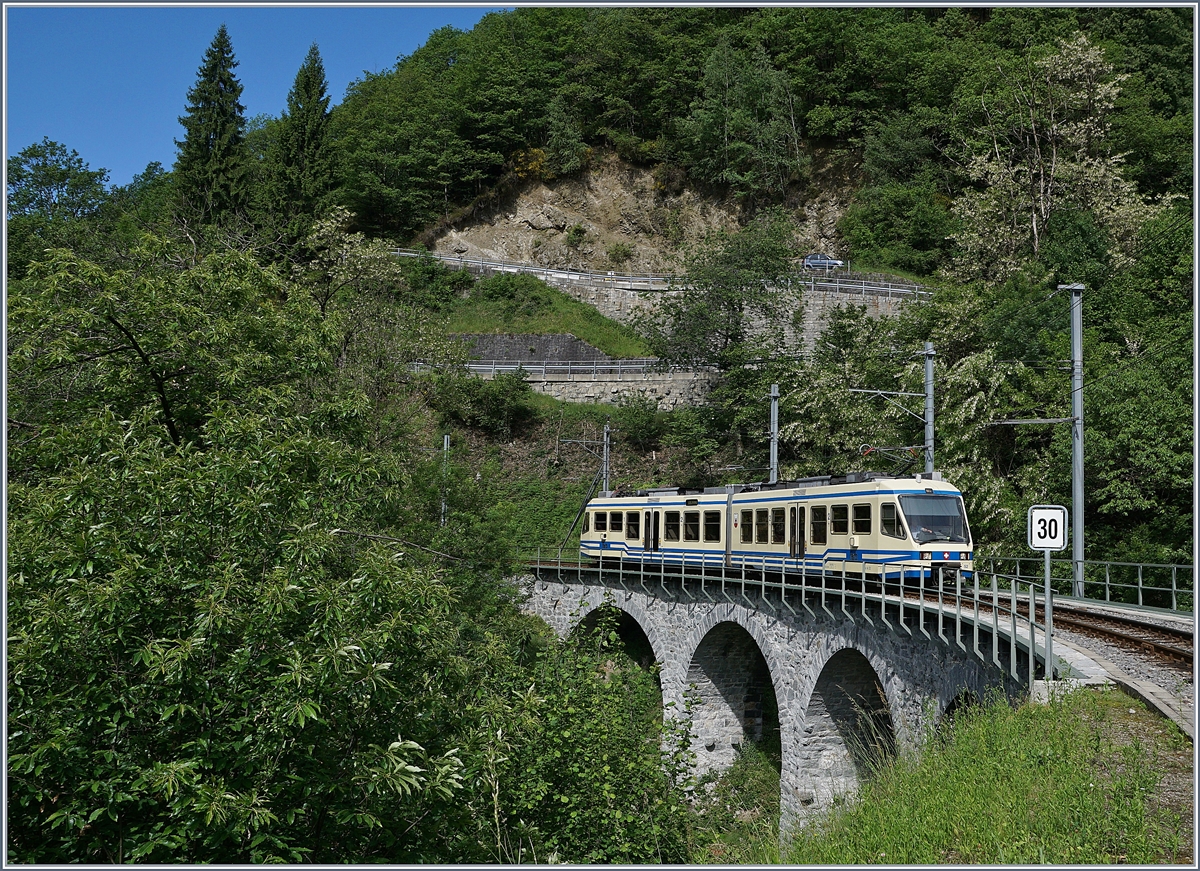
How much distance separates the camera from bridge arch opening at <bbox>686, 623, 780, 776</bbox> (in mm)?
26172

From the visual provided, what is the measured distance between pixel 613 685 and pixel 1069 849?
26.8 feet

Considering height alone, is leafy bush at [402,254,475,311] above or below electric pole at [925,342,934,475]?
above

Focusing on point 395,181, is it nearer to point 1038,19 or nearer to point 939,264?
point 939,264

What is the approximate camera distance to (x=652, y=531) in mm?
30141

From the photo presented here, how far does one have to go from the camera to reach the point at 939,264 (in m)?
52.8

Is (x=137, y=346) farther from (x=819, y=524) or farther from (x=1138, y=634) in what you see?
(x=819, y=524)

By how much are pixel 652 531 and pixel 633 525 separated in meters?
1.24

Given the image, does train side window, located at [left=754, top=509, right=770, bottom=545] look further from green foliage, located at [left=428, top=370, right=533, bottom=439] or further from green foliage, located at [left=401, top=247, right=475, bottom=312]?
green foliage, located at [left=401, top=247, right=475, bottom=312]

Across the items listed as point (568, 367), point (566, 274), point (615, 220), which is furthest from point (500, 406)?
point (615, 220)

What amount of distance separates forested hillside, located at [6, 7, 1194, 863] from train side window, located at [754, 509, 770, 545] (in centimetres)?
503

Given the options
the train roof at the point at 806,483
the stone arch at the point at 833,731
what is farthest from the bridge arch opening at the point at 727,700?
the stone arch at the point at 833,731

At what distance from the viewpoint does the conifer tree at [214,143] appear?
53344 millimetres

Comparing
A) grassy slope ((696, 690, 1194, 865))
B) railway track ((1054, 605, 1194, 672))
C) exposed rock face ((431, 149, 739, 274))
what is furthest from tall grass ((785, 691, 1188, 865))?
exposed rock face ((431, 149, 739, 274))

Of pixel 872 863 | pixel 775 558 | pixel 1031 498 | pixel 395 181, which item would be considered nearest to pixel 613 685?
pixel 872 863
